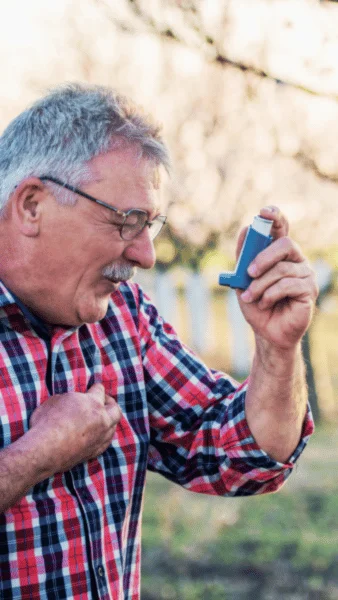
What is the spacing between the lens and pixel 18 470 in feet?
5.80

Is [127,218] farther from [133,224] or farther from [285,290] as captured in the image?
[285,290]

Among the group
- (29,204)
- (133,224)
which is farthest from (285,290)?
(29,204)

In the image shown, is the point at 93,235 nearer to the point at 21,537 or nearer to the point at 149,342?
the point at 149,342

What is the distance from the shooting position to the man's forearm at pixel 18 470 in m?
1.75

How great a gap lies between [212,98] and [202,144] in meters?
0.77

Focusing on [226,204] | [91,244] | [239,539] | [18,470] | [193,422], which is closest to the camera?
[18,470]

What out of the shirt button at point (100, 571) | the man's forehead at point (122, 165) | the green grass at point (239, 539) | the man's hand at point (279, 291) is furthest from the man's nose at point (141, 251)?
the green grass at point (239, 539)

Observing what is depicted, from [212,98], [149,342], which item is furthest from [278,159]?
[149,342]

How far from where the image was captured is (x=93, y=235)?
1.97 metres

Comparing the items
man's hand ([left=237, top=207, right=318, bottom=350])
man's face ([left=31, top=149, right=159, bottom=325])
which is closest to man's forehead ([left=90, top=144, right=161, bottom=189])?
man's face ([left=31, top=149, right=159, bottom=325])

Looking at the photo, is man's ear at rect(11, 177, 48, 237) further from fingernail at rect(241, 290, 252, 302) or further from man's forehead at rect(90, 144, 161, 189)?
fingernail at rect(241, 290, 252, 302)

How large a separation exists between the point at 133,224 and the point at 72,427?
496 mm

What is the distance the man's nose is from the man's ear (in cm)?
22

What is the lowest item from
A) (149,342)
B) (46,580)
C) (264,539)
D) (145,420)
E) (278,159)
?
(264,539)
